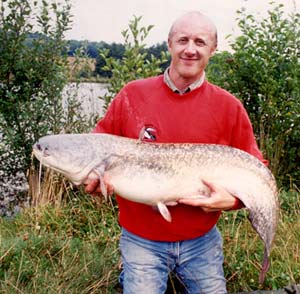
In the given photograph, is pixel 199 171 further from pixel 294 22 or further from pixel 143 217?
pixel 294 22

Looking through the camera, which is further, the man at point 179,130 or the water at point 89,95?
the water at point 89,95

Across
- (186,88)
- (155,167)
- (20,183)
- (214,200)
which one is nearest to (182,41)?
(186,88)

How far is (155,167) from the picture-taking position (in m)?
3.36

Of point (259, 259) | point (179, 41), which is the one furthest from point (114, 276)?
point (179, 41)

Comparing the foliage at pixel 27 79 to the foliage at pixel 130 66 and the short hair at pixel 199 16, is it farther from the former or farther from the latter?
the short hair at pixel 199 16

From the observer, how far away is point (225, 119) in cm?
364

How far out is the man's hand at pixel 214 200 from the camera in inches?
130

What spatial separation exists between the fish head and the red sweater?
1.52 ft

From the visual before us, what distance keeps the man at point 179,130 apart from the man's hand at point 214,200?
0.20 m

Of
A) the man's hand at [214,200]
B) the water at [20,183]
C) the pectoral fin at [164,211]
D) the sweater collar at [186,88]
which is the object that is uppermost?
the sweater collar at [186,88]

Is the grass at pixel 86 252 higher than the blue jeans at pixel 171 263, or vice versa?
the blue jeans at pixel 171 263

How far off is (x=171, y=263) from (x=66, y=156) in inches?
41.5

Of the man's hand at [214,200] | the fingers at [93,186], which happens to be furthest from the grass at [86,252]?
the man's hand at [214,200]

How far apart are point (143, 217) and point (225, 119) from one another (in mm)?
826
